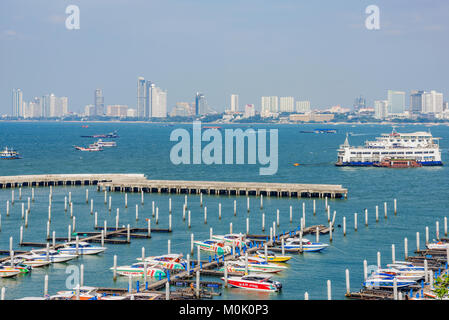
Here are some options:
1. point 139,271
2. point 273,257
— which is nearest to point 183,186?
point 273,257

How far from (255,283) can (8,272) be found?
13.0 metres

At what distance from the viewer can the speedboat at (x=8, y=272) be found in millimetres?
32659

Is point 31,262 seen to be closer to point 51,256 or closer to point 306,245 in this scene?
point 51,256

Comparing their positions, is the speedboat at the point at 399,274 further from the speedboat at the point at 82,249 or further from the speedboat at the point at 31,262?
the speedboat at the point at 31,262

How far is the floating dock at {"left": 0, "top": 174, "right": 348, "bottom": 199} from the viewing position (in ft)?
214

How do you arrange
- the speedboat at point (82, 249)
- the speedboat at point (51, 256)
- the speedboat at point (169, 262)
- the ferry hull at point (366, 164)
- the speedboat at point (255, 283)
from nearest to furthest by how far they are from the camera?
the speedboat at point (255, 283) → the speedboat at point (169, 262) → the speedboat at point (51, 256) → the speedboat at point (82, 249) → the ferry hull at point (366, 164)

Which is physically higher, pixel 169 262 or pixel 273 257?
pixel 169 262

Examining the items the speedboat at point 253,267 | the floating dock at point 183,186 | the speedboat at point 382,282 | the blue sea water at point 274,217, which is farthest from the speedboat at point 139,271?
the floating dock at point 183,186

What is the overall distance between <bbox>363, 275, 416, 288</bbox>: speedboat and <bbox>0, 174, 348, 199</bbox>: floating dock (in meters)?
34.5

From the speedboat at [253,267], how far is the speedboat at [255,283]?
6.63 feet

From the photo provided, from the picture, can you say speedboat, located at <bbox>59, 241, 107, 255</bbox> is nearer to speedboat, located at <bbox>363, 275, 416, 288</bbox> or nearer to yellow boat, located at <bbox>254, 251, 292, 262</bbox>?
yellow boat, located at <bbox>254, 251, 292, 262</bbox>

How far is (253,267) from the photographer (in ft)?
109
